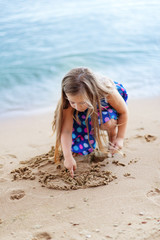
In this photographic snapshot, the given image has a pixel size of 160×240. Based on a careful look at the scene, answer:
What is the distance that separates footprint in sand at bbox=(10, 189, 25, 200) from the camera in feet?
6.23

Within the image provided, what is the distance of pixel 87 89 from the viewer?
1913 millimetres

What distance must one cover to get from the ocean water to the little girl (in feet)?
4.75

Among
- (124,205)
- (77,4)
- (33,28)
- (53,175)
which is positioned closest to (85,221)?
(124,205)

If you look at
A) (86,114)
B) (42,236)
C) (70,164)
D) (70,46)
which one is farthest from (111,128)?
(70,46)

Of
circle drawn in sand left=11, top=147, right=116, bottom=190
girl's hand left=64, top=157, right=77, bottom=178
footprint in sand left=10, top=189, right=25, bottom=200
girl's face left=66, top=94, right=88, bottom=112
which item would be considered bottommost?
footprint in sand left=10, top=189, right=25, bottom=200

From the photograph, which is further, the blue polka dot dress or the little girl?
the blue polka dot dress

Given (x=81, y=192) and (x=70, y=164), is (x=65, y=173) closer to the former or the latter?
(x=70, y=164)

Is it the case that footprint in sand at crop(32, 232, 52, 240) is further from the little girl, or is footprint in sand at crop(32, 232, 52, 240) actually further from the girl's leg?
the girl's leg

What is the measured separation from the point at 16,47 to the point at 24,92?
75.7 inches

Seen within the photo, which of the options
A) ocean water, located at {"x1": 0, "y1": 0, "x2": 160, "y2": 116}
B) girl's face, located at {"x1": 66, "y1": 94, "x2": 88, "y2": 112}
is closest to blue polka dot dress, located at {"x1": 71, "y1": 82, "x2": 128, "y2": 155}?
girl's face, located at {"x1": 66, "y1": 94, "x2": 88, "y2": 112}

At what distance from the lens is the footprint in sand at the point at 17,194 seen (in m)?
1.90

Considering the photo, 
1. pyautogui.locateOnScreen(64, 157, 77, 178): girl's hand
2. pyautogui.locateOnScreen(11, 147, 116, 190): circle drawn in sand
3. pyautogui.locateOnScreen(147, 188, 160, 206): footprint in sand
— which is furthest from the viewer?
pyautogui.locateOnScreen(64, 157, 77, 178): girl's hand

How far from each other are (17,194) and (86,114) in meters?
0.67

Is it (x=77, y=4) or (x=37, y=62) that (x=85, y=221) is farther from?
(x=77, y=4)
